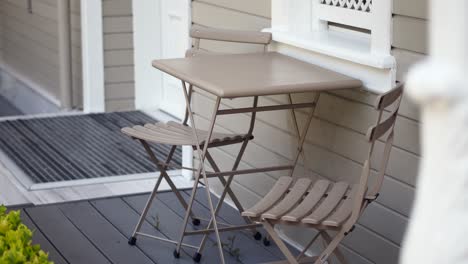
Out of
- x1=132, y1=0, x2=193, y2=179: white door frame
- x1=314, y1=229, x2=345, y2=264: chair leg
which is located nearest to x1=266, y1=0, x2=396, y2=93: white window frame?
x1=314, y1=229, x2=345, y2=264: chair leg

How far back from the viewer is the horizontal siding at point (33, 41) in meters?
7.76

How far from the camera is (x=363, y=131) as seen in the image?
3584 millimetres

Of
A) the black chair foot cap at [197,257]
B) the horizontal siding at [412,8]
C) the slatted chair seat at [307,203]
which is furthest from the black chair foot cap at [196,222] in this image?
the horizontal siding at [412,8]

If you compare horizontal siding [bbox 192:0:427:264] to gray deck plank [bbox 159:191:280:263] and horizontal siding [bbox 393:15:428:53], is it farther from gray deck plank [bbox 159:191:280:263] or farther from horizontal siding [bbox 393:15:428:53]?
gray deck plank [bbox 159:191:280:263]

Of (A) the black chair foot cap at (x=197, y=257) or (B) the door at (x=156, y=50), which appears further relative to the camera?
(B) the door at (x=156, y=50)

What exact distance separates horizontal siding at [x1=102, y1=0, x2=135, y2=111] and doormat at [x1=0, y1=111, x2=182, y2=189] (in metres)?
0.13

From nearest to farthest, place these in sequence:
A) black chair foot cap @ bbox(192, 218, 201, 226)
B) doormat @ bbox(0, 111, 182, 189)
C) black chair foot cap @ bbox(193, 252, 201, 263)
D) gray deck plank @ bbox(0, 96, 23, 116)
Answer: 1. black chair foot cap @ bbox(193, 252, 201, 263)
2. black chair foot cap @ bbox(192, 218, 201, 226)
3. doormat @ bbox(0, 111, 182, 189)
4. gray deck plank @ bbox(0, 96, 23, 116)

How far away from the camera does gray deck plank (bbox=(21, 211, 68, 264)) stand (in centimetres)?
391

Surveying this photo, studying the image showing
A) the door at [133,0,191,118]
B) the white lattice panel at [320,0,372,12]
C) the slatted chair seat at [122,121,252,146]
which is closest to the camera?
the white lattice panel at [320,0,372,12]

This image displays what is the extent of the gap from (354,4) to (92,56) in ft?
11.3

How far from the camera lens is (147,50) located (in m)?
6.83

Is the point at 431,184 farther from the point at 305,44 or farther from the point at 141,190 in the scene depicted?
the point at 141,190

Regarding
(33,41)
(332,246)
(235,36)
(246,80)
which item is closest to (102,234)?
(235,36)

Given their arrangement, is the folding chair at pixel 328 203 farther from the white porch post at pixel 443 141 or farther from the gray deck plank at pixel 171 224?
the white porch post at pixel 443 141
